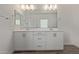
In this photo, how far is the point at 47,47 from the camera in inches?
41.9

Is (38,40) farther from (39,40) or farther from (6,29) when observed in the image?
(6,29)

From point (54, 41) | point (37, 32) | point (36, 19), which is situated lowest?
point (54, 41)

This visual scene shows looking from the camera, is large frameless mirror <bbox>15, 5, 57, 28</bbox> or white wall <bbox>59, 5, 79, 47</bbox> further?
large frameless mirror <bbox>15, 5, 57, 28</bbox>

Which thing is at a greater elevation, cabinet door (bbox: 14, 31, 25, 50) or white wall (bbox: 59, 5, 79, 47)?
white wall (bbox: 59, 5, 79, 47)

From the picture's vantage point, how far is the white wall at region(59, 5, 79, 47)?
0.95 metres

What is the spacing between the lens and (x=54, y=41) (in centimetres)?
109

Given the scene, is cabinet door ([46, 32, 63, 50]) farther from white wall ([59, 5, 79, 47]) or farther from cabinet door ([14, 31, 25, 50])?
cabinet door ([14, 31, 25, 50])

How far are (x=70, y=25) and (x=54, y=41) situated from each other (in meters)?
0.25

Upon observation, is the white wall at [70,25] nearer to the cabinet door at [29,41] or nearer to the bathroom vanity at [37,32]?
the bathroom vanity at [37,32]

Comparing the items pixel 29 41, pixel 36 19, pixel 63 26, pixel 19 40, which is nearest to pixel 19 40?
pixel 19 40

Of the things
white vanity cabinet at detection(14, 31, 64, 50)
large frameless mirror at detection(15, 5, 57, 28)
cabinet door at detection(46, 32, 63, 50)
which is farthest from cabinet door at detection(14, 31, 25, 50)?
cabinet door at detection(46, 32, 63, 50)

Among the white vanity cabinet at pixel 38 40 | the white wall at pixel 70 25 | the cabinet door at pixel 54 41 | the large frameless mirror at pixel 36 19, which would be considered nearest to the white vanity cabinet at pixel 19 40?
the white vanity cabinet at pixel 38 40

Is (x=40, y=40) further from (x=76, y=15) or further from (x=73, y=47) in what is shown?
(x=76, y=15)

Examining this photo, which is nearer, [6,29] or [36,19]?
[6,29]
